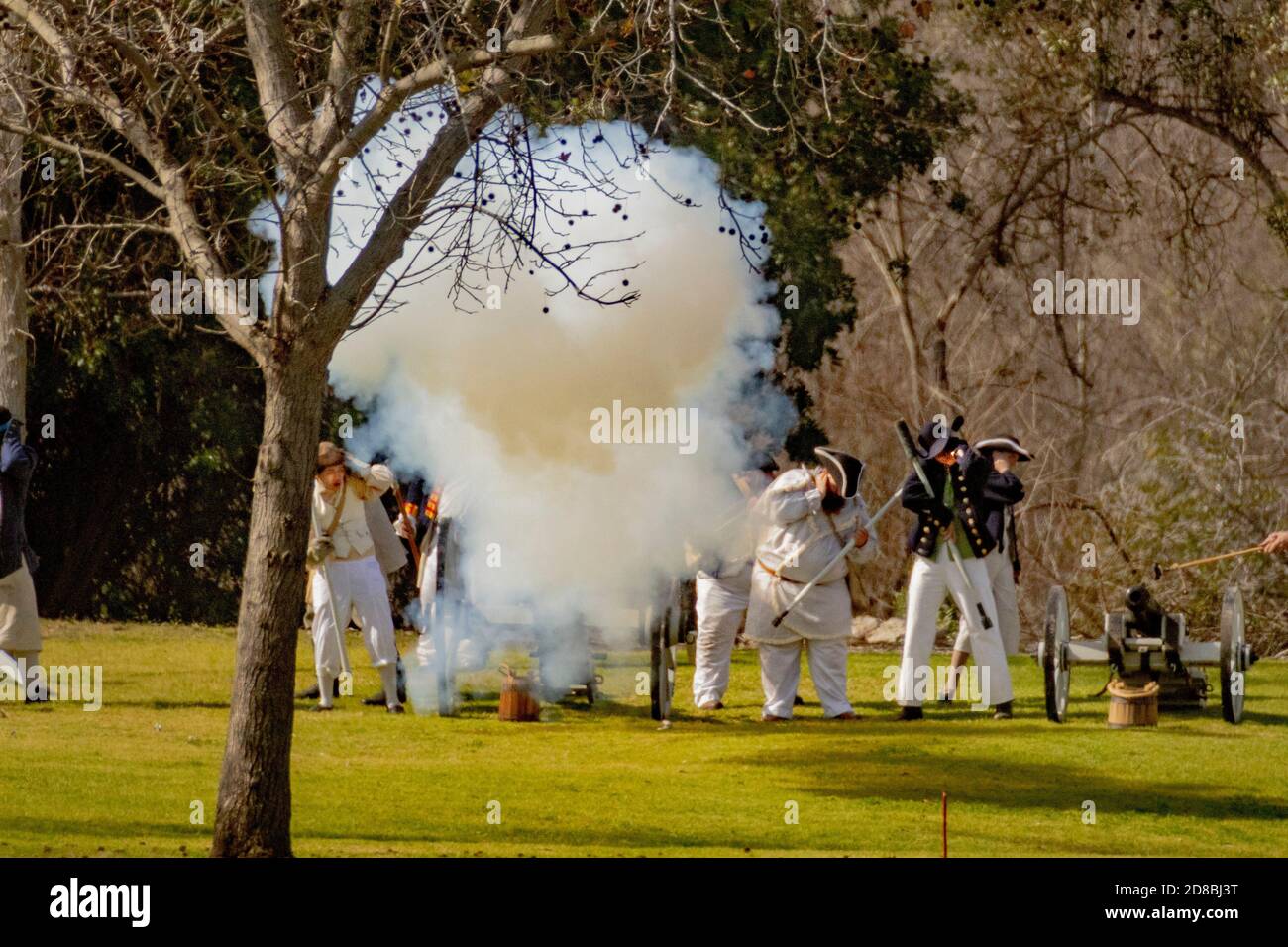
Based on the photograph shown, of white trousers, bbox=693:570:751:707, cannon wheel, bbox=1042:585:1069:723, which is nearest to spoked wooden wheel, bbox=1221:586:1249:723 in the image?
cannon wheel, bbox=1042:585:1069:723

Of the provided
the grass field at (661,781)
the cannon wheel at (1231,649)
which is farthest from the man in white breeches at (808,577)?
the cannon wheel at (1231,649)

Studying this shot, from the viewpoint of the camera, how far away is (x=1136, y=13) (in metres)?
22.5

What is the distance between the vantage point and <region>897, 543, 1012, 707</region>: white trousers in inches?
582

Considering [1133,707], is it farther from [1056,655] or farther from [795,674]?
[795,674]

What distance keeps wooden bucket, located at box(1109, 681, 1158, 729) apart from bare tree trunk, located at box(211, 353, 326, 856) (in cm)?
734

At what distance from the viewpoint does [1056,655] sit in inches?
559

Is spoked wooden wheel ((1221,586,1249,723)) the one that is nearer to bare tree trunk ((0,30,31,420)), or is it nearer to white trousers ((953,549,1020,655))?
white trousers ((953,549,1020,655))

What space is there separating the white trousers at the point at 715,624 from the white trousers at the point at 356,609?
7.87 feet

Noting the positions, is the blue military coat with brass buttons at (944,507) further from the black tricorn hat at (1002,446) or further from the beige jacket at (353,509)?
the beige jacket at (353,509)

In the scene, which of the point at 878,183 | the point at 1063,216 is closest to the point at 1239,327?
the point at 1063,216

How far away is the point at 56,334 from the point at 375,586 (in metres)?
7.18

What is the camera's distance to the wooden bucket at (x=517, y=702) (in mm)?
14672

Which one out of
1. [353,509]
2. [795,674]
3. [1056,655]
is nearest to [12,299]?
[353,509]

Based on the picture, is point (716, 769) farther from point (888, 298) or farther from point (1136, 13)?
point (888, 298)
